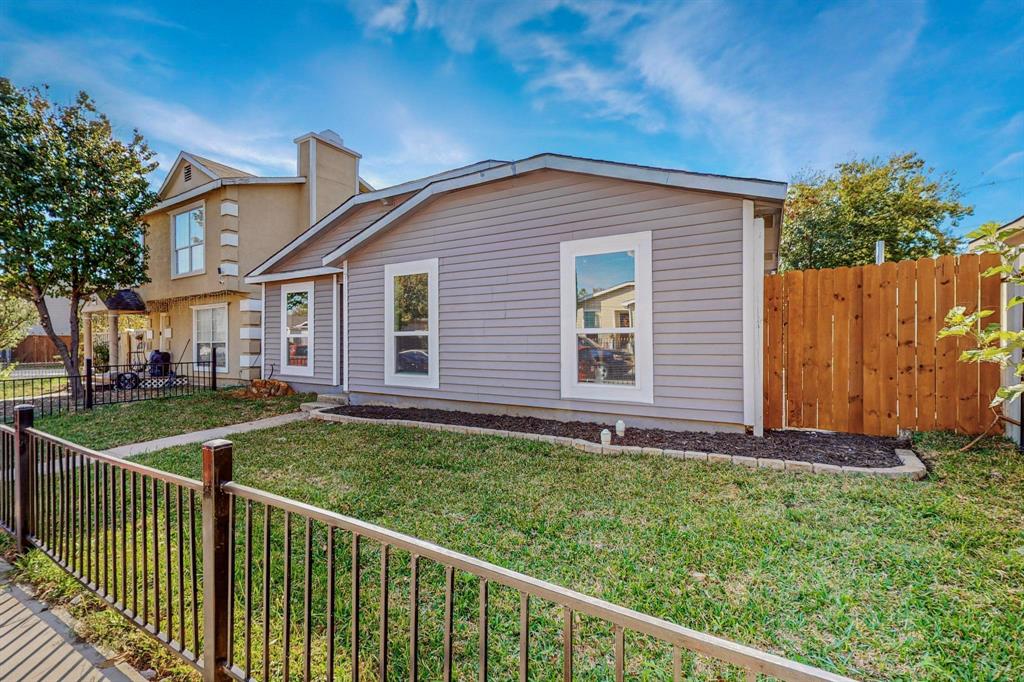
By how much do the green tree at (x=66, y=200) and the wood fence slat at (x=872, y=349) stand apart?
13544 mm

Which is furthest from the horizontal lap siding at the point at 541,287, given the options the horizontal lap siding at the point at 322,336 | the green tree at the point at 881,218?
the green tree at the point at 881,218

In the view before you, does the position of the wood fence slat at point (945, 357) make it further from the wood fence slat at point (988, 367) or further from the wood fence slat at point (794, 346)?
the wood fence slat at point (794, 346)

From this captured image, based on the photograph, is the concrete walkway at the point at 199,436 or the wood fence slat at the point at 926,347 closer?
the wood fence slat at the point at 926,347

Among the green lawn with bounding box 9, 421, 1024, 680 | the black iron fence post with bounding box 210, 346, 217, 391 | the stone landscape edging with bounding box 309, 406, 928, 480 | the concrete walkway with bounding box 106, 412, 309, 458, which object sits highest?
the black iron fence post with bounding box 210, 346, 217, 391

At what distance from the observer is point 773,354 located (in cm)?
554

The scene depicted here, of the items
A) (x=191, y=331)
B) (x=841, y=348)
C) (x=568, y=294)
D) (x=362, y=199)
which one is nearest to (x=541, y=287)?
(x=568, y=294)

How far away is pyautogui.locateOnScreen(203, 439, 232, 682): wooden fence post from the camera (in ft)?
5.83

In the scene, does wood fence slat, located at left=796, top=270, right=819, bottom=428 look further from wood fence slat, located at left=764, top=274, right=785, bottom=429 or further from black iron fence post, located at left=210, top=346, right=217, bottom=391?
black iron fence post, located at left=210, top=346, right=217, bottom=391

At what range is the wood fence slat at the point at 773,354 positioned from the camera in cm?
548

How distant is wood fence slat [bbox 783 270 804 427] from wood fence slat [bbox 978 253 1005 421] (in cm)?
154

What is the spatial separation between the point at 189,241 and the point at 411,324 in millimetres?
8716

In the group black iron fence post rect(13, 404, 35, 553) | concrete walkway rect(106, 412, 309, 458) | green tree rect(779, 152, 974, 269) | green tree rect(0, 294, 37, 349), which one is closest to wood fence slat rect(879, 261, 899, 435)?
black iron fence post rect(13, 404, 35, 553)

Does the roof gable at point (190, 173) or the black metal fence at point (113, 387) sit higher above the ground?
the roof gable at point (190, 173)

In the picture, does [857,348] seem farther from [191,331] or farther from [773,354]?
[191,331]
